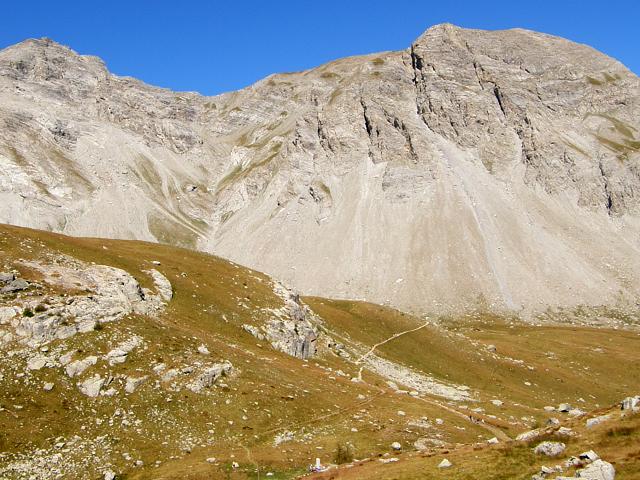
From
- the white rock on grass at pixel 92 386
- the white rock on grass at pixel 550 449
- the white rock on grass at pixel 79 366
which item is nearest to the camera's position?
the white rock on grass at pixel 550 449

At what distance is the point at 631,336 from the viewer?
121 m

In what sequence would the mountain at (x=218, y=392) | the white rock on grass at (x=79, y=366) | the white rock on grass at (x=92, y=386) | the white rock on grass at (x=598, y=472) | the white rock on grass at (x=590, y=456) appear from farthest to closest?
the white rock on grass at (x=79, y=366), the white rock on grass at (x=92, y=386), the mountain at (x=218, y=392), the white rock on grass at (x=590, y=456), the white rock on grass at (x=598, y=472)

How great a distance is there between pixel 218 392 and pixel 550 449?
22.5m

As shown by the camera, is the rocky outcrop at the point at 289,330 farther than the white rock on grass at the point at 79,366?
Yes

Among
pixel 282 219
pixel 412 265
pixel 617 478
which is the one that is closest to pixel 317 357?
pixel 617 478

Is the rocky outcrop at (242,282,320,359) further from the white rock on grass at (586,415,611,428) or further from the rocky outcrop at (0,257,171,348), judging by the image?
the white rock on grass at (586,415,611,428)

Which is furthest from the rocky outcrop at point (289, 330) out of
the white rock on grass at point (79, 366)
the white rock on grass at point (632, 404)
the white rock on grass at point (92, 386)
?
the white rock on grass at point (632, 404)

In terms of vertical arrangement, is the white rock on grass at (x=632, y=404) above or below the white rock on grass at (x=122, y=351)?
below

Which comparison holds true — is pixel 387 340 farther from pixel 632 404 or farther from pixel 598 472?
pixel 598 472

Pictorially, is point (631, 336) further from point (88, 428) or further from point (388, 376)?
point (88, 428)

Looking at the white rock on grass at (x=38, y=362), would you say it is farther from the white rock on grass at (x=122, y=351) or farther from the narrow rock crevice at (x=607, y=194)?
the narrow rock crevice at (x=607, y=194)

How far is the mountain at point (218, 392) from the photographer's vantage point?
92.9 feet

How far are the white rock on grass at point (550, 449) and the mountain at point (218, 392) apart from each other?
0.34 metres

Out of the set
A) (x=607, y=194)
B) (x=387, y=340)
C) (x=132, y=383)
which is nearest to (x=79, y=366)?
(x=132, y=383)
